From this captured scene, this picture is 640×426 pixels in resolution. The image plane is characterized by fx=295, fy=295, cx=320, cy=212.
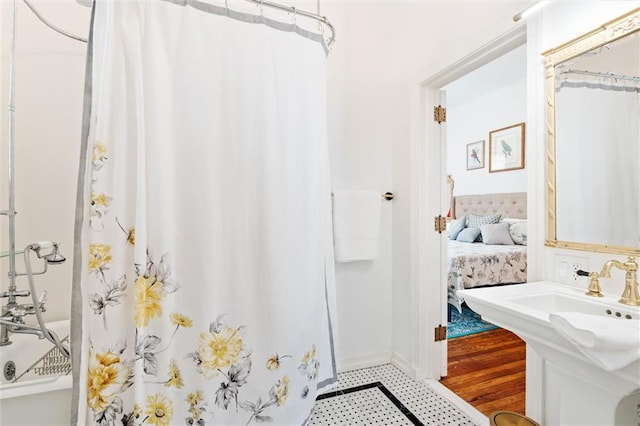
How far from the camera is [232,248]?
1257 millimetres

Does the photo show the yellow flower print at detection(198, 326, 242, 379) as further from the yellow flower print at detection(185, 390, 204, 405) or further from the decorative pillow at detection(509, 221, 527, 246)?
the decorative pillow at detection(509, 221, 527, 246)

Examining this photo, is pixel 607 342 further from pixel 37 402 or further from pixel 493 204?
pixel 493 204

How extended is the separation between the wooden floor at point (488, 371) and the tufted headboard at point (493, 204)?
1996 millimetres

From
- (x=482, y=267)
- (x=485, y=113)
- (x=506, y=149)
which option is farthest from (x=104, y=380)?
(x=485, y=113)

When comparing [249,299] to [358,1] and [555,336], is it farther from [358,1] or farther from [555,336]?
[358,1]

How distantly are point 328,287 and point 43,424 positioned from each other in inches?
48.9

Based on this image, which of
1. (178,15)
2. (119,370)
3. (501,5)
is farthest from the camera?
(501,5)

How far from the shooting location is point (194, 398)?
119 cm

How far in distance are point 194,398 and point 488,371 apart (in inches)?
80.2

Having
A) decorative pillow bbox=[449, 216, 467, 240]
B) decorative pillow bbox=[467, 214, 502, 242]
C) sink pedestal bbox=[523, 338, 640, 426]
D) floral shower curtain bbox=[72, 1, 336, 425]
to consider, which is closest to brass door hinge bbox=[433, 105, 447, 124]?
floral shower curtain bbox=[72, 1, 336, 425]

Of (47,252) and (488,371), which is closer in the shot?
(47,252)

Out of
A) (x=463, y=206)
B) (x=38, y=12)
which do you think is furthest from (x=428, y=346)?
(x=463, y=206)

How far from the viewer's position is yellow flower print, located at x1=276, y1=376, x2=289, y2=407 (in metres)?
1.33

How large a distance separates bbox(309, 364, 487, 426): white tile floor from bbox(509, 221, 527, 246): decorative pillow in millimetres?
2574
